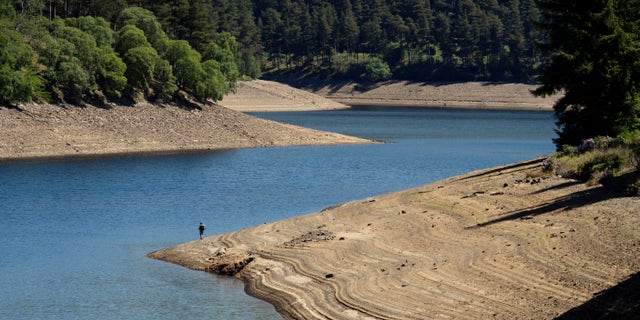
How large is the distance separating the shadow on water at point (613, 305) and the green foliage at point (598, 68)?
95.4 ft

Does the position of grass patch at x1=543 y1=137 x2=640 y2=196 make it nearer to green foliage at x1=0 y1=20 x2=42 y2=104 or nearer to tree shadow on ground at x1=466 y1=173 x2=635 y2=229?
tree shadow on ground at x1=466 y1=173 x2=635 y2=229

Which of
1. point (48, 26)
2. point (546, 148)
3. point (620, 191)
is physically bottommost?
point (546, 148)

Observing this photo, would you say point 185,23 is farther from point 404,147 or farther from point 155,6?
point 404,147

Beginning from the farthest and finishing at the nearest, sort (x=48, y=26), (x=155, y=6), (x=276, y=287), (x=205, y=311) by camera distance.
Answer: (x=155, y=6)
(x=48, y=26)
(x=276, y=287)
(x=205, y=311)

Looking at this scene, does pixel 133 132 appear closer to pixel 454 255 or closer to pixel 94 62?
pixel 94 62

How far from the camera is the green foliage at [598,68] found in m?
61.0

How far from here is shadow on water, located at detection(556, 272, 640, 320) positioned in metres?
30.6

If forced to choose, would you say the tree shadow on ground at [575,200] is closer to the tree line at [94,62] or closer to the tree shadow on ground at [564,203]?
the tree shadow on ground at [564,203]

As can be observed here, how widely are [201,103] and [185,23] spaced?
27.4 metres

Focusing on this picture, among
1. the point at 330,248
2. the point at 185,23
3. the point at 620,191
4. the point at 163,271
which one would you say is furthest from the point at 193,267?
the point at 185,23

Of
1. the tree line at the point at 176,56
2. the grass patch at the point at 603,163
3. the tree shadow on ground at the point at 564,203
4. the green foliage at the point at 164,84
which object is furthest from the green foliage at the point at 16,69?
the tree shadow on ground at the point at 564,203

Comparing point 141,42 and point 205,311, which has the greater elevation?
point 141,42

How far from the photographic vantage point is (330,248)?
150ft

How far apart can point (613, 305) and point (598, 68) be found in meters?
32.4
